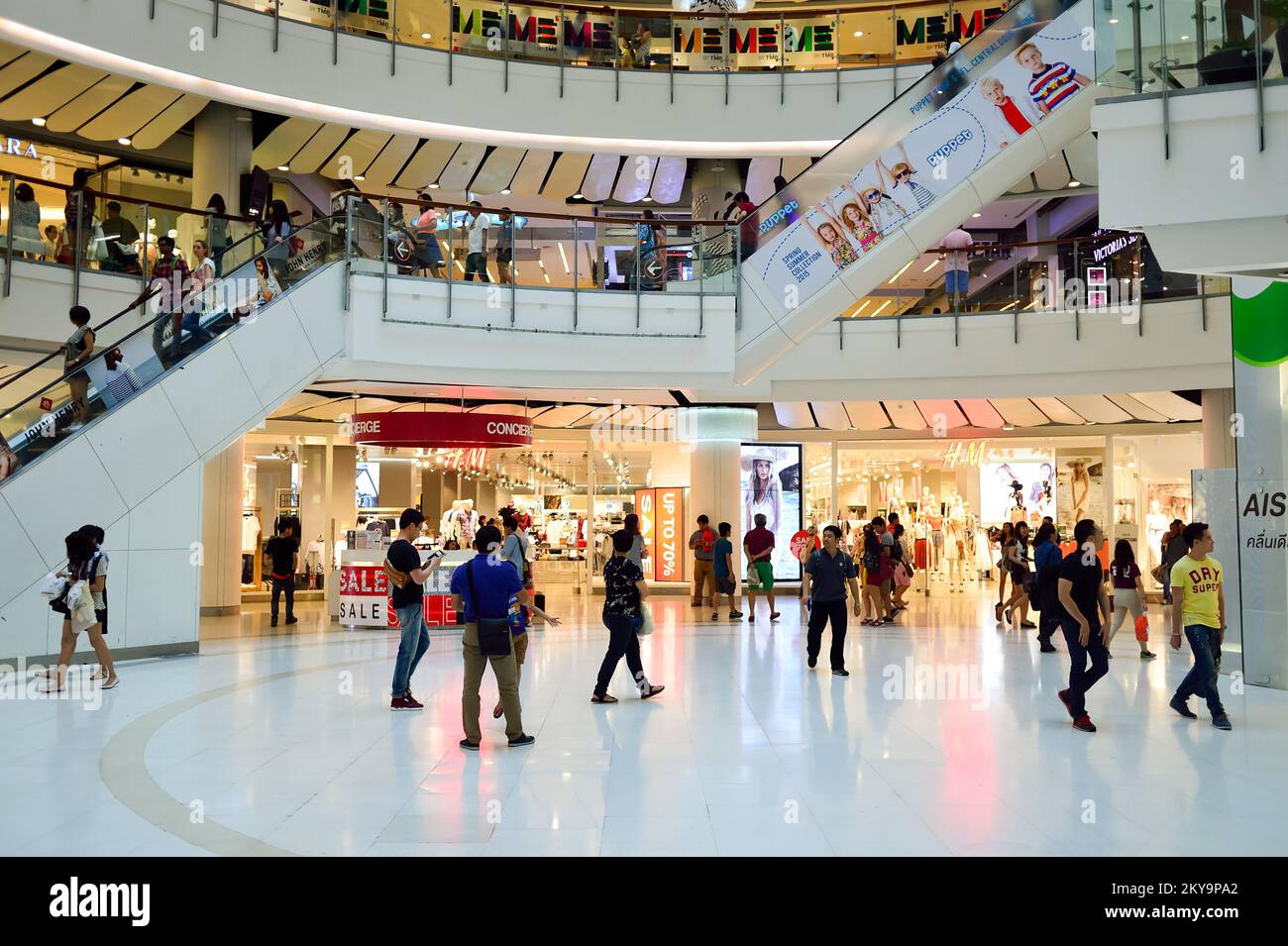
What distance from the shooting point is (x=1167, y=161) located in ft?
26.6

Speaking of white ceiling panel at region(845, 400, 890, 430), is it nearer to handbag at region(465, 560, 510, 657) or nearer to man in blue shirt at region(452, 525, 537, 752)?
man in blue shirt at region(452, 525, 537, 752)

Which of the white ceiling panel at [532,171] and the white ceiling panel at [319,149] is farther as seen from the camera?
the white ceiling panel at [532,171]

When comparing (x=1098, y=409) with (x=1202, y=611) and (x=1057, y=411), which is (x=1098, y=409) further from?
(x=1202, y=611)

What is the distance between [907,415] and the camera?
75.7 feet

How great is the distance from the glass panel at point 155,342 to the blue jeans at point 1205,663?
10902mm

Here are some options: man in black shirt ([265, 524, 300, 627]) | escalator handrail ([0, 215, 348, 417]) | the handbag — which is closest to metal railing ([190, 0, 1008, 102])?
escalator handrail ([0, 215, 348, 417])

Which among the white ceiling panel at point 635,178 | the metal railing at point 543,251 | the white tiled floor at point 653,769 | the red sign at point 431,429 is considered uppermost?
the white ceiling panel at point 635,178

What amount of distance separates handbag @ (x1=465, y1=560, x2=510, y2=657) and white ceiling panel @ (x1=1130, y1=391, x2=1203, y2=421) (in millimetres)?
17583

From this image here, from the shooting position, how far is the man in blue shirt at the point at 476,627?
752cm

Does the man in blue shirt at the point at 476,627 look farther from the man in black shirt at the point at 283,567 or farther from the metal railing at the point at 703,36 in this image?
the metal railing at the point at 703,36

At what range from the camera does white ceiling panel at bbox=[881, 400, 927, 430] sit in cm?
2303

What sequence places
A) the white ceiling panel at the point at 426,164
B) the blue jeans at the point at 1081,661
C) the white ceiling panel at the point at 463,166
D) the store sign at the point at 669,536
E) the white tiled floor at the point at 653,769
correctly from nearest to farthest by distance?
the white tiled floor at the point at 653,769, the blue jeans at the point at 1081,661, the white ceiling panel at the point at 426,164, the white ceiling panel at the point at 463,166, the store sign at the point at 669,536

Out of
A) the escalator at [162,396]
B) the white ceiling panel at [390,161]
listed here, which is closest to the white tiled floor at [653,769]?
the escalator at [162,396]
